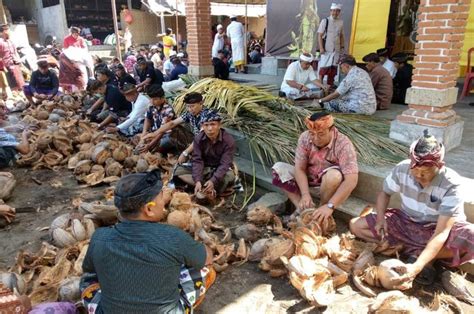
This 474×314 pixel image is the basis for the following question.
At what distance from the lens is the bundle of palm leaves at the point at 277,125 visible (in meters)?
3.75

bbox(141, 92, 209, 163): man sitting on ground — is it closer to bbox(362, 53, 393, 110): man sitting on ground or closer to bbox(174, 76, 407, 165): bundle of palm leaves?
bbox(174, 76, 407, 165): bundle of palm leaves

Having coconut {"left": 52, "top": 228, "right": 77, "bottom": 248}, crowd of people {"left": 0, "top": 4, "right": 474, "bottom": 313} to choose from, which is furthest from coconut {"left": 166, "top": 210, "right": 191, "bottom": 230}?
coconut {"left": 52, "top": 228, "right": 77, "bottom": 248}

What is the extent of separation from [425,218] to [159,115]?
3495 mm

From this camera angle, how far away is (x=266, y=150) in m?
4.06

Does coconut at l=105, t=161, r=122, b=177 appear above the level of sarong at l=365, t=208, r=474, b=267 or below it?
below

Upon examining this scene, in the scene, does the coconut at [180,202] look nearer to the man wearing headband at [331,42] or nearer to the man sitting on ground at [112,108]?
the man sitting on ground at [112,108]

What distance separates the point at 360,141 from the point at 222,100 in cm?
197

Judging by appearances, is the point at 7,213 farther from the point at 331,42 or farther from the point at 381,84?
the point at 331,42

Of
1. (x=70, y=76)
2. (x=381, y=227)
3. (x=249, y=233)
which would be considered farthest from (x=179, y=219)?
(x=70, y=76)

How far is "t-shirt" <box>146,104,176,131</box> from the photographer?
16.1 ft

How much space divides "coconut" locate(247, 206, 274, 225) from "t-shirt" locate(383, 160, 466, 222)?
1.04m

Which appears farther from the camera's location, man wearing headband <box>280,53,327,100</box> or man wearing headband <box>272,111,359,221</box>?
man wearing headband <box>280,53,327,100</box>

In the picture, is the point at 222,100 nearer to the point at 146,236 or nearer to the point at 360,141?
the point at 360,141

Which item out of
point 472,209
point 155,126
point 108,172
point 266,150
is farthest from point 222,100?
point 472,209
